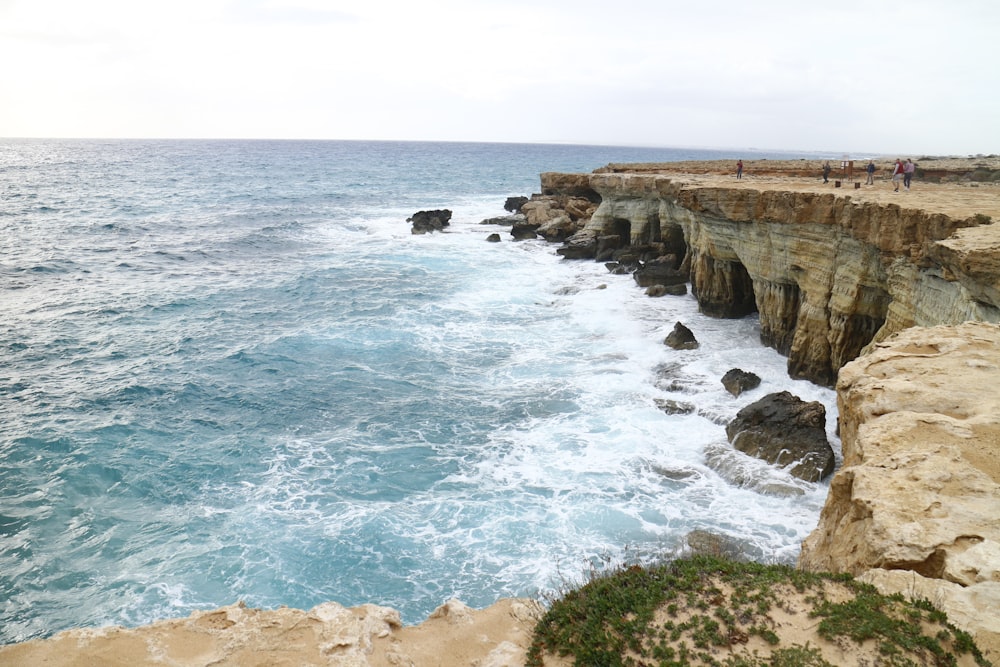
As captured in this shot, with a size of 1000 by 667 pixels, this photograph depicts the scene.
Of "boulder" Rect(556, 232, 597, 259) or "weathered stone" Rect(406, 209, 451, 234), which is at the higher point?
"weathered stone" Rect(406, 209, 451, 234)

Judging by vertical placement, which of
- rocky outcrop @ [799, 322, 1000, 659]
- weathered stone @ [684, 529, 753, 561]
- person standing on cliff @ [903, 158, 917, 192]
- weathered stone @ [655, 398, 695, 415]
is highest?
person standing on cliff @ [903, 158, 917, 192]

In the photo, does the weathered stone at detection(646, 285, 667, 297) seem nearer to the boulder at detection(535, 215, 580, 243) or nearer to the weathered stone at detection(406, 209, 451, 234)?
the boulder at detection(535, 215, 580, 243)

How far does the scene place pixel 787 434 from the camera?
640 inches

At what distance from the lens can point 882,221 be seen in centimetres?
1719

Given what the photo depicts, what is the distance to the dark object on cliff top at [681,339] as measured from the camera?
78.6 ft

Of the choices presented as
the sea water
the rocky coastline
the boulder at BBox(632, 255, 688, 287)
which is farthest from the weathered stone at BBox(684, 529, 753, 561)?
the boulder at BBox(632, 255, 688, 287)

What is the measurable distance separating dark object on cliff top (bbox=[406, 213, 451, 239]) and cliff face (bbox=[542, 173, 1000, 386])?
27.5 metres

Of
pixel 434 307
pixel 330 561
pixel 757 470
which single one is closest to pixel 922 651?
pixel 757 470

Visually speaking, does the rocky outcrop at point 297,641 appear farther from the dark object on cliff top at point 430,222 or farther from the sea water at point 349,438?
the dark object on cliff top at point 430,222

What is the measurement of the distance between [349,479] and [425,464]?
2.10 metres

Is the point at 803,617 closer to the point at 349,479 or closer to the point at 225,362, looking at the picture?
the point at 349,479

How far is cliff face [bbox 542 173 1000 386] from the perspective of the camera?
46.5 ft

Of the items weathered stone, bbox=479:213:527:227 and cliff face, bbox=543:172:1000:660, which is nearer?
cliff face, bbox=543:172:1000:660

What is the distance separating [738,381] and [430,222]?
38900mm
